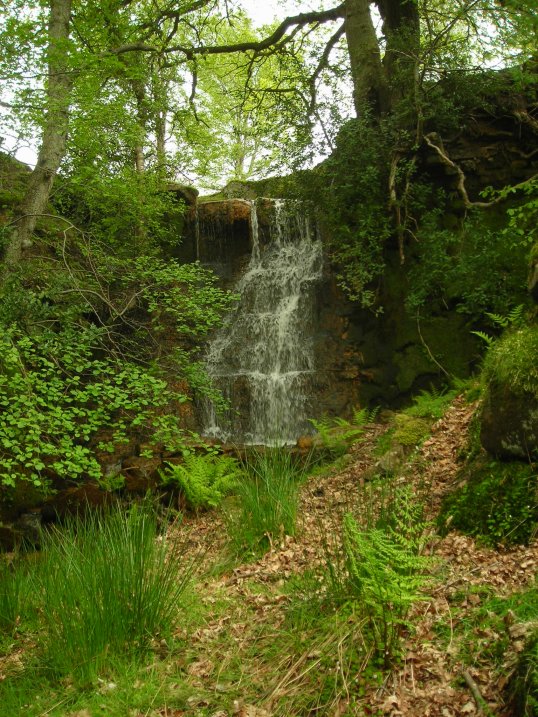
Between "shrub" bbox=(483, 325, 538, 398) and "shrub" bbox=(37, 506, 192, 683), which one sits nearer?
"shrub" bbox=(37, 506, 192, 683)

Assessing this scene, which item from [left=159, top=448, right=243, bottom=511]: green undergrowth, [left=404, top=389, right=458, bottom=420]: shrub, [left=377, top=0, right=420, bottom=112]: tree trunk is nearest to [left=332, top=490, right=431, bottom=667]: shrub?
[left=159, top=448, right=243, bottom=511]: green undergrowth

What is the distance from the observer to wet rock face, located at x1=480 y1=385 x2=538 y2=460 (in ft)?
11.9

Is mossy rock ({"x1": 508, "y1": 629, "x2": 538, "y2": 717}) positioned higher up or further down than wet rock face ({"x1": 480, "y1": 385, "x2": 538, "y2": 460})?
further down

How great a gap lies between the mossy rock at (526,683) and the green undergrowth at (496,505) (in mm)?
1329

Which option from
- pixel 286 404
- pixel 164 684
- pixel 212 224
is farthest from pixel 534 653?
pixel 212 224

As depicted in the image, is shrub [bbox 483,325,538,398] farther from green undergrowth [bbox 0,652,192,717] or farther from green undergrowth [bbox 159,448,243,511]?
green undergrowth [bbox 159,448,243,511]

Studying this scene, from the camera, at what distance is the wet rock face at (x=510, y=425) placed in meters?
3.62

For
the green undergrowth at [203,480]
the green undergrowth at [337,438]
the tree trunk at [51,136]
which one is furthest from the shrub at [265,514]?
the tree trunk at [51,136]

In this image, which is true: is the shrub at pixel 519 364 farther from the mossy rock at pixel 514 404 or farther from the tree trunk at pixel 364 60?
the tree trunk at pixel 364 60

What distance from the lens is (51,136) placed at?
6.90 metres

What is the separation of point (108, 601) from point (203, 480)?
3687 millimetres

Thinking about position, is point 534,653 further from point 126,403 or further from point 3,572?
point 126,403

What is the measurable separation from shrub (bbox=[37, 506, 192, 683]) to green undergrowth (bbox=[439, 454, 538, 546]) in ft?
5.90

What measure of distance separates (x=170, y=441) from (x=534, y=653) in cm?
426
